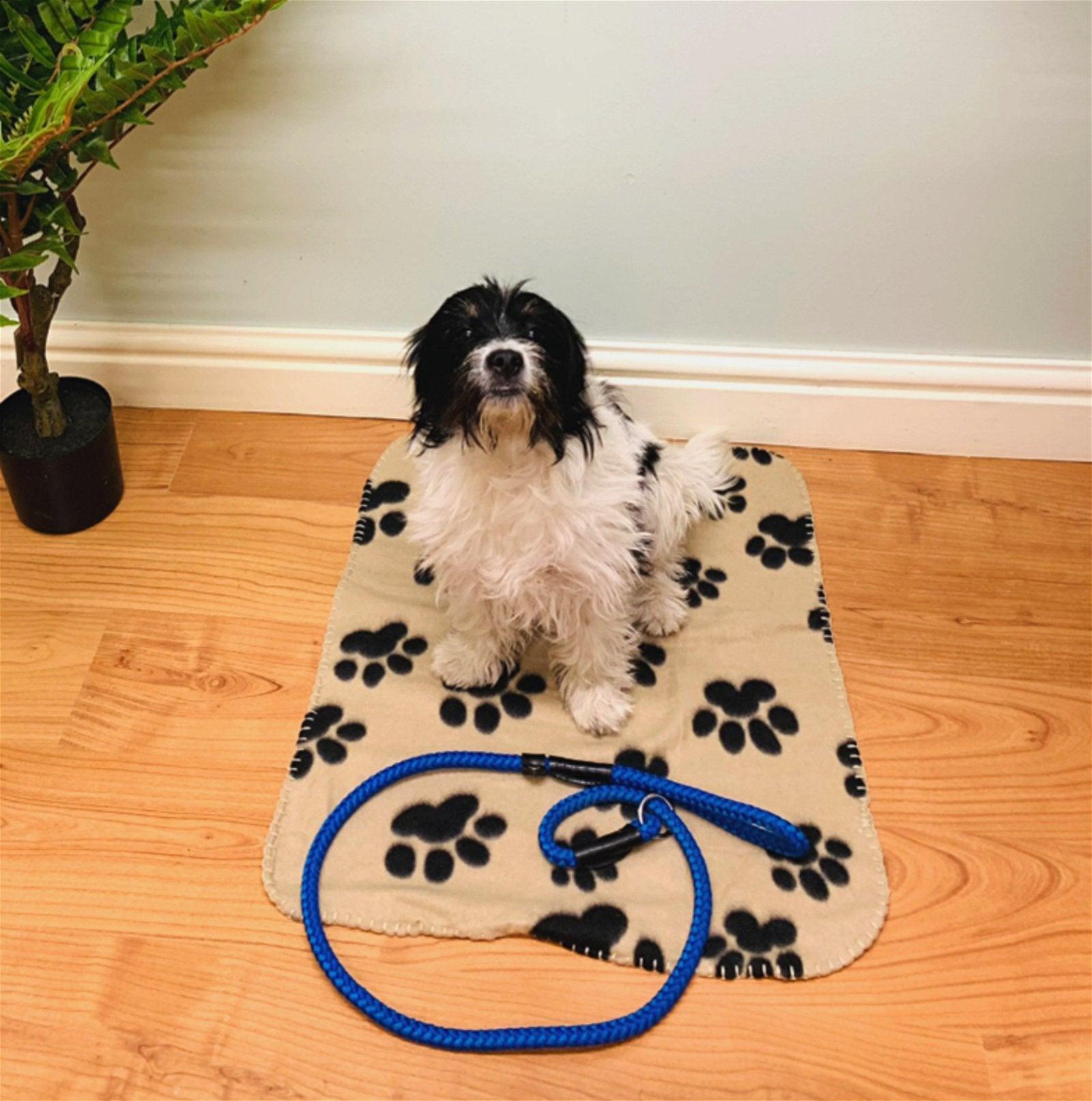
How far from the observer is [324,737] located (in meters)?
1.61

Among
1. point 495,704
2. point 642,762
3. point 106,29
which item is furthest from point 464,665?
point 106,29

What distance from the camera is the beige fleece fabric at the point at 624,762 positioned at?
56.0 inches

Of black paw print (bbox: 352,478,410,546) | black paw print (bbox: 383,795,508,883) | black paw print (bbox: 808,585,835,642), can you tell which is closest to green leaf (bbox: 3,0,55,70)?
black paw print (bbox: 352,478,410,546)

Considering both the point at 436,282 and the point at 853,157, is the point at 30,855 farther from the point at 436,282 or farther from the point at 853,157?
the point at 853,157

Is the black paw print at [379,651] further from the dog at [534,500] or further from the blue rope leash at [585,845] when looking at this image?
the blue rope leash at [585,845]

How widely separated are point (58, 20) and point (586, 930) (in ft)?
4.45

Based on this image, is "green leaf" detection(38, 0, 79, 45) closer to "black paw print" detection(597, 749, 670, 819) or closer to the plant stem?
the plant stem

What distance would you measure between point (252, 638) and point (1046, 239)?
4.79 ft

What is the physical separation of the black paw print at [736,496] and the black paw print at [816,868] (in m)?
0.64

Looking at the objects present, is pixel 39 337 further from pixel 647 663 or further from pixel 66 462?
pixel 647 663

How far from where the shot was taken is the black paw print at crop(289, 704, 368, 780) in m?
1.58

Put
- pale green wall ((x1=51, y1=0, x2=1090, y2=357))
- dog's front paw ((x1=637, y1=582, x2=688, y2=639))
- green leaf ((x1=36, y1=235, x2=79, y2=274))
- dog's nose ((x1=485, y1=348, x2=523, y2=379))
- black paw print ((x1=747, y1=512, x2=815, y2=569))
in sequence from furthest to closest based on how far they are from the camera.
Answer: black paw print ((x1=747, y1=512, x2=815, y2=569)) → dog's front paw ((x1=637, y1=582, x2=688, y2=639)) → pale green wall ((x1=51, y1=0, x2=1090, y2=357)) → green leaf ((x1=36, y1=235, x2=79, y2=274)) → dog's nose ((x1=485, y1=348, x2=523, y2=379))

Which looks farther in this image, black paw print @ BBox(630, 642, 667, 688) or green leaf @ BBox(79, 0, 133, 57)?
black paw print @ BBox(630, 642, 667, 688)

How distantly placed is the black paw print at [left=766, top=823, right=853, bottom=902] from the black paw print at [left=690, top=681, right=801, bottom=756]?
15 centimetres
